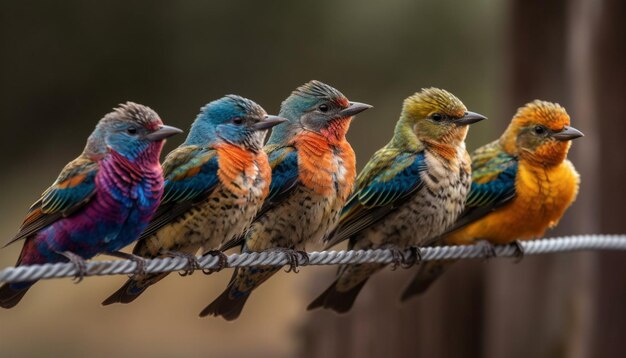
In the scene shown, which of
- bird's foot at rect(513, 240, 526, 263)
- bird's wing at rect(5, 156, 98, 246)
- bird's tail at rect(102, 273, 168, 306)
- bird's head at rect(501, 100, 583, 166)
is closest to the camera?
bird's wing at rect(5, 156, 98, 246)

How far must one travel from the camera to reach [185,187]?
5.36 m

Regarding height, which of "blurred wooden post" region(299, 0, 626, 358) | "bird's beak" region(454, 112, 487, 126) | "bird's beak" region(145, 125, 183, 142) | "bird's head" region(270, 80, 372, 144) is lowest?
"blurred wooden post" region(299, 0, 626, 358)

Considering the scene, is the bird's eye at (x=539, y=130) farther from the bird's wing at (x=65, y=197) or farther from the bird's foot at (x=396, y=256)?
the bird's wing at (x=65, y=197)

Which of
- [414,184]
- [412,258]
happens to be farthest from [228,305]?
[414,184]

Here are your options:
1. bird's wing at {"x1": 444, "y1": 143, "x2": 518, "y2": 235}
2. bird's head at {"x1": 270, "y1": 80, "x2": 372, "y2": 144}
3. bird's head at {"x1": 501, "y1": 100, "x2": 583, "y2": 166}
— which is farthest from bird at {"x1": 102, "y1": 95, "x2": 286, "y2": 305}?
bird's head at {"x1": 501, "y1": 100, "x2": 583, "y2": 166}

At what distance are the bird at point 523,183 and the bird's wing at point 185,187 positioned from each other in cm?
182

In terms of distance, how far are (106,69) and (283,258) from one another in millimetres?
10072

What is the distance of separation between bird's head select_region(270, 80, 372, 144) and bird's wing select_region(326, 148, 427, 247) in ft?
1.05

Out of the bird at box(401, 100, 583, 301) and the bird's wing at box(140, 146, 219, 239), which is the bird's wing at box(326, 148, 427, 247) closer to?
the bird at box(401, 100, 583, 301)

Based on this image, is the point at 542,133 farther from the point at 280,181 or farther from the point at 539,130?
the point at 280,181

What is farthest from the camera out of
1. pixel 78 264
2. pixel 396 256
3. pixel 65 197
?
pixel 396 256

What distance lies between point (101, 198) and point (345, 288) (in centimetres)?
196

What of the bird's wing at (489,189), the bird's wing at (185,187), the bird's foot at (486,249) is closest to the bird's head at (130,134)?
the bird's wing at (185,187)

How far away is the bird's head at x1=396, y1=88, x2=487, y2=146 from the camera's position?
621 centimetres
